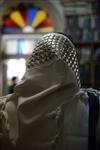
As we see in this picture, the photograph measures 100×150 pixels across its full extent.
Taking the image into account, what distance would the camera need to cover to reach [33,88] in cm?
129

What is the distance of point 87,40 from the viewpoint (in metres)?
7.58

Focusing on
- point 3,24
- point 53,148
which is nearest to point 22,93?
point 53,148

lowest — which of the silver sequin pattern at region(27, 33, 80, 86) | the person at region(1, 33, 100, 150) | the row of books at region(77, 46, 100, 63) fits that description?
the row of books at region(77, 46, 100, 63)

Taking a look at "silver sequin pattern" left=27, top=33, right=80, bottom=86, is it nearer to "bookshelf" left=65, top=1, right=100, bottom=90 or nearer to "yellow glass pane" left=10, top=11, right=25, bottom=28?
"bookshelf" left=65, top=1, right=100, bottom=90

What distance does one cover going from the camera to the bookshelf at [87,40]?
24.6 feet

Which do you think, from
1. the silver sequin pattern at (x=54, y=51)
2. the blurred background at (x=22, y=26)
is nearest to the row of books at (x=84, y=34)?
the blurred background at (x=22, y=26)

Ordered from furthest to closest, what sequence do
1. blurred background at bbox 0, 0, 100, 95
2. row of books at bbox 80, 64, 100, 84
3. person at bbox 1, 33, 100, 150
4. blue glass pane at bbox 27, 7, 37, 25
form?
blue glass pane at bbox 27, 7, 37, 25
blurred background at bbox 0, 0, 100, 95
row of books at bbox 80, 64, 100, 84
person at bbox 1, 33, 100, 150

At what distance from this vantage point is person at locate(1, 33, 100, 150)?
1265 millimetres

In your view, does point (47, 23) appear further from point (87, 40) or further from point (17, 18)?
point (87, 40)

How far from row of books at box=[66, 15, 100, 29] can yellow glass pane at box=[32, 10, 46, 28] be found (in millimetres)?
1043

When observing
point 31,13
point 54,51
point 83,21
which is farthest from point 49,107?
point 31,13

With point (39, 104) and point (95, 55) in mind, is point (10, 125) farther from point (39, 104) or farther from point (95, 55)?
point (95, 55)

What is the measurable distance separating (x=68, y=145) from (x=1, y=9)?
7787 mm

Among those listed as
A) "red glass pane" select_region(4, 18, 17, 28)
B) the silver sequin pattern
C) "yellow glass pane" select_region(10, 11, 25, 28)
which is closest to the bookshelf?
"yellow glass pane" select_region(10, 11, 25, 28)
